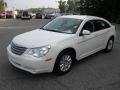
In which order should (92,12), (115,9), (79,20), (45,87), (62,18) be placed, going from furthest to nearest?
(92,12), (115,9), (62,18), (79,20), (45,87)

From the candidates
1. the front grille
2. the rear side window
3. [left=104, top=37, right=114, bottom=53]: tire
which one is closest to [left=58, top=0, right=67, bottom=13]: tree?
[left=104, top=37, right=114, bottom=53]: tire

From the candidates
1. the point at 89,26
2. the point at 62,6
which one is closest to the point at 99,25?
the point at 89,26

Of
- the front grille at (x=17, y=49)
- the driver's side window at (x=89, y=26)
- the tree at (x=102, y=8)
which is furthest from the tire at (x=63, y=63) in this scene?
the tree at (x=102, y=8)

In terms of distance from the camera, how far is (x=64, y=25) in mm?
6625

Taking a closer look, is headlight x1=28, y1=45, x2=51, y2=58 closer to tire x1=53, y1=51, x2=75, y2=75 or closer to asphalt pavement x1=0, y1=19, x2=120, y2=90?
tire x1=53, y1=51, x2=75, y2=75

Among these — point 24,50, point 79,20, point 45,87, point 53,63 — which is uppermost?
point 79,20

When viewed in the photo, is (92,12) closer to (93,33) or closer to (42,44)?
(93,33)

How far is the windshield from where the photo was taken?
629 centimetres

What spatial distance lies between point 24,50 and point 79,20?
7.67ft

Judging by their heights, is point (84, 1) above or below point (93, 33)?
above

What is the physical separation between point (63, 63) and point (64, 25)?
4.99 ft

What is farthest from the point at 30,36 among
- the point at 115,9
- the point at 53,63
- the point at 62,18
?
the point at 115,9

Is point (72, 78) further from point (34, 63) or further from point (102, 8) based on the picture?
point (102, 8)

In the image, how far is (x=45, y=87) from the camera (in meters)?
4.89
